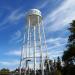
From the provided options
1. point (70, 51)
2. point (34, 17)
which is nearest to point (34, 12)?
point (34, 17)

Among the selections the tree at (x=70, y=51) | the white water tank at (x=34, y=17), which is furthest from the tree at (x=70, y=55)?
the white water tank at (x=34, y=17)

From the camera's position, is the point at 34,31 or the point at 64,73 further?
the point at 64,73

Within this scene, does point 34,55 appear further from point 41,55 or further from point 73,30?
point 73,30

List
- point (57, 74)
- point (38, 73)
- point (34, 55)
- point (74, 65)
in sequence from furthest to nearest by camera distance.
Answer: point (74, 65)
point (38, 73)
point (57, 74)
point (34, 55)

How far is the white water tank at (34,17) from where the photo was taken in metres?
30.4

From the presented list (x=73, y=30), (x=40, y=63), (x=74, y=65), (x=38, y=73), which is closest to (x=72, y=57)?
(x=74, y=65)

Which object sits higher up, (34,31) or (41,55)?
(34,31)

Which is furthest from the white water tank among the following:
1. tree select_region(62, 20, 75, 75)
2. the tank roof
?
tree select_region(62, 20, 75, 75)

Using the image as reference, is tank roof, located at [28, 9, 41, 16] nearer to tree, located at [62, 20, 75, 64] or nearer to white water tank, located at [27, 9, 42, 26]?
white water tank, located at [27, 9, 42, 26]

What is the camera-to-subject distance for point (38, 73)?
121ft

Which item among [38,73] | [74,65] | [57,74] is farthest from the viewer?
[74,65]

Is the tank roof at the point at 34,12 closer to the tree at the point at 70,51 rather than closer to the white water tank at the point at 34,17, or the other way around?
the white water tank at the point at 34,17

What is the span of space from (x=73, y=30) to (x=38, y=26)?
10.9 meters

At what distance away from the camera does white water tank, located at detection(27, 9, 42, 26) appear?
30.4 meters
